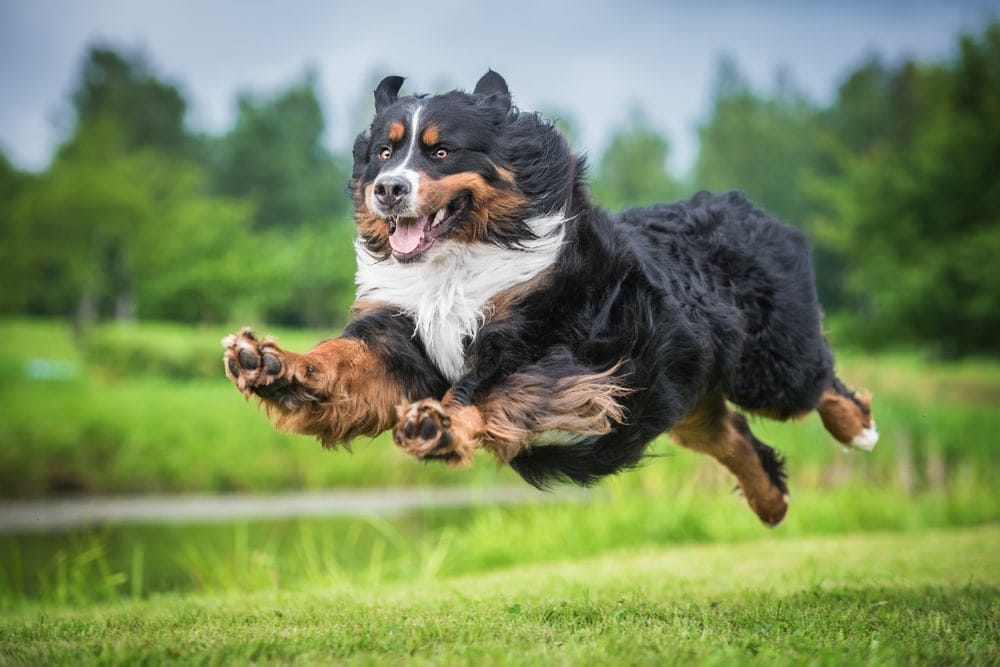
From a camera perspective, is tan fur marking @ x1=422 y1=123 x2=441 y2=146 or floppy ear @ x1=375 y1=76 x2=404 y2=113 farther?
floppy ear @ x1=375 y1=76 x2=404 y2=113

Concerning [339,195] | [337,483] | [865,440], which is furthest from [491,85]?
[339,195]

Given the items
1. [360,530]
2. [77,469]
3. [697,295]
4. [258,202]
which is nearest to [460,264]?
[697,295]

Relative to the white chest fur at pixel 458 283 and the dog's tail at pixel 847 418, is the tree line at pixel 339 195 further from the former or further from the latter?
the white chest fur at pixel 458 283

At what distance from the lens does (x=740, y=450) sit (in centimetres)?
600

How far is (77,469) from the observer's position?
17781mm

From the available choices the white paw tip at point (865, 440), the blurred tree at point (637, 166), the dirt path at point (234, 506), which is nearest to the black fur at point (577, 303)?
the white paw tip at point (865, 440)

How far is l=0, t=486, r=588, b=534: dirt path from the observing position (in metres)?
15.1

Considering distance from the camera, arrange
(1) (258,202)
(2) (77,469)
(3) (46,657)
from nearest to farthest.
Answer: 1. (3) (46,657)
2. (2) (77,469)
3. (1) (258,202)

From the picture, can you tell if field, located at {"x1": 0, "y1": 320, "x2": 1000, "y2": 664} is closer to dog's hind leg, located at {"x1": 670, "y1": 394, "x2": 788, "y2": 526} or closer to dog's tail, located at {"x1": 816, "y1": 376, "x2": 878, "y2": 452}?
dog's hind leg, located at {"x1": 670, "y1": 394, "x2": 788, "y2": 526}

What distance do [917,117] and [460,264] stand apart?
32.6 metres

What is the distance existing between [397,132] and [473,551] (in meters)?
6.51

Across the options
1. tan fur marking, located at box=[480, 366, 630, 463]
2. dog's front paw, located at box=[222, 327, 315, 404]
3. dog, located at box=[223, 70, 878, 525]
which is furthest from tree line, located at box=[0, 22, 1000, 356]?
dog's front paw, located at box=[222, 327, 315, 404]

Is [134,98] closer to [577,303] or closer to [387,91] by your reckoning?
[387,91]

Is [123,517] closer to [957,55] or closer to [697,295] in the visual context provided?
[697,295]
